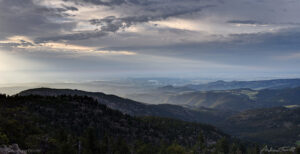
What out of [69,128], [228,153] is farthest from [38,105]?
[228,153]

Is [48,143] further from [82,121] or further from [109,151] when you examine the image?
[82,121]

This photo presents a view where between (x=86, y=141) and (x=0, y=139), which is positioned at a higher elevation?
(x=0, y=139)

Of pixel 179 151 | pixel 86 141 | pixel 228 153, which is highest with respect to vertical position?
pixel 86 141

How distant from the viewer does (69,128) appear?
170m

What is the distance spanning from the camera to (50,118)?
579 feet

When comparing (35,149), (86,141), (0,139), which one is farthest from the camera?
(86,141)

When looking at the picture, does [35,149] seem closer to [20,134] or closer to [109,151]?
[20,134]

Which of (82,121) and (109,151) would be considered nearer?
(109,151)

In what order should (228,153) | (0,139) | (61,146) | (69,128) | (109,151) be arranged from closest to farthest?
(0,139) → (61,146) → (109,151) → (69,128) → (228,153)

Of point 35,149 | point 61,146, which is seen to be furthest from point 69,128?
point 35,149

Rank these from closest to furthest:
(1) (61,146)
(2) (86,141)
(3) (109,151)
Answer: (1) (61,146) < (2) (86,141) < (3) (109,151)

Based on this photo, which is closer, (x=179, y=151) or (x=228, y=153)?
(x=179, y=151)

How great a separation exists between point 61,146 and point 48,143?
302 inches

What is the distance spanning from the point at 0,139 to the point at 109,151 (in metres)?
65.4
